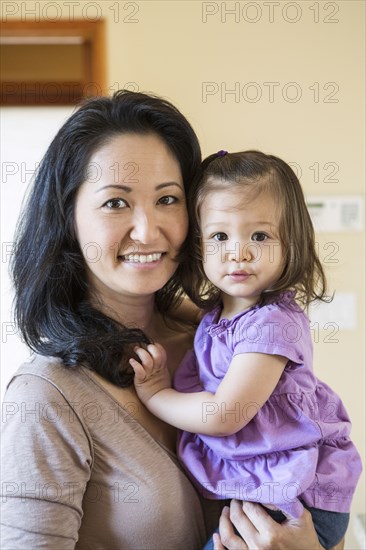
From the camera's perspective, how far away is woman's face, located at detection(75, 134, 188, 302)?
49.4 inches

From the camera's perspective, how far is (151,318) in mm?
1475

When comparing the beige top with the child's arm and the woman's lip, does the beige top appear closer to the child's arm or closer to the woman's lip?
the child's arm

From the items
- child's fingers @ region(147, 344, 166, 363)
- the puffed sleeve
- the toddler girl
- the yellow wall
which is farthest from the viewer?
the yellow wall

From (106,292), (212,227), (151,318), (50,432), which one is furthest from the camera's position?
(151,318)

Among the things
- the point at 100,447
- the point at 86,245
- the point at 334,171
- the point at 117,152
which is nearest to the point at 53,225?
the point at 86,245

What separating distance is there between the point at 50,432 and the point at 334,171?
1742 millimetres

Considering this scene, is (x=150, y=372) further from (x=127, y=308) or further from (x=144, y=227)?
(x=144, y=227)

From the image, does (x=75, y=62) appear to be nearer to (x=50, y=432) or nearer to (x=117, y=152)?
(x=117, y=152)

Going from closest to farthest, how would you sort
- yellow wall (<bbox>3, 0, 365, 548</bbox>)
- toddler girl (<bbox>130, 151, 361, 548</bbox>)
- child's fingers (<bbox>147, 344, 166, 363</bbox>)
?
toddler girl (<bbox>130, 151, 361, 548</bbox>) < child's fingers (<bbox>147, 344, 166, 363</bbox>) < yellow wall (<bbox>3, 0, 365, 548</bbox>)

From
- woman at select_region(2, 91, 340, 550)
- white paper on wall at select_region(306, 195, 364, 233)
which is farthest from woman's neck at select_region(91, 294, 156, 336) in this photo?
white paper on wall at select_region(306, 195, 364, 233)

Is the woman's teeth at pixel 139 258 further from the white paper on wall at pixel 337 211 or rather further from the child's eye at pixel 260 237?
the white paper on wall at pixel 337 211

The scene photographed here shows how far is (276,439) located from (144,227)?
433 millimetres

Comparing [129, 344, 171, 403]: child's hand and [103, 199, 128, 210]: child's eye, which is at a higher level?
[103, 199, 128, 210]: child's eye

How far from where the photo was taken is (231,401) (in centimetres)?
117
